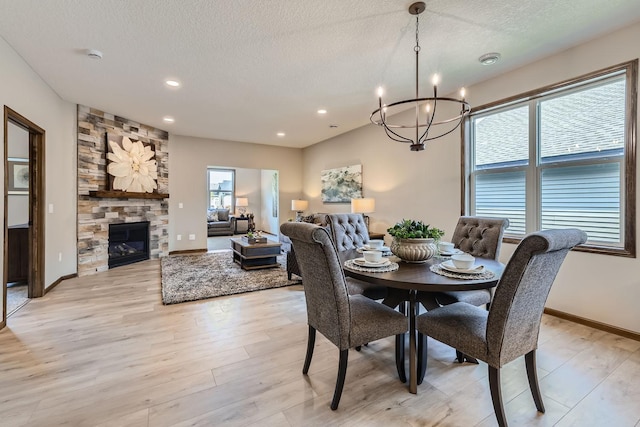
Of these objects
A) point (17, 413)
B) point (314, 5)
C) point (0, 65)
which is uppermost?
point (314, 5)

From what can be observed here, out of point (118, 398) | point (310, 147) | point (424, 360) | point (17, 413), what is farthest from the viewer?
point (310, 147)

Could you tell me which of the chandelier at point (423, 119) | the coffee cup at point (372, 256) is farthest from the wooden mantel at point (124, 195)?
the coffee cup at point (372, 256)

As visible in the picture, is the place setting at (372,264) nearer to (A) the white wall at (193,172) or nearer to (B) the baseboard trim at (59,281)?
(B) the baseboard trim at (59,281)

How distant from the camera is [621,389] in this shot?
5.85 feet

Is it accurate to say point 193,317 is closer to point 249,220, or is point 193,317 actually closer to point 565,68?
point 565,68

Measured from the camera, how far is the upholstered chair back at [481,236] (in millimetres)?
2365

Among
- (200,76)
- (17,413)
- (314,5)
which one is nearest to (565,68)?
(314,5)

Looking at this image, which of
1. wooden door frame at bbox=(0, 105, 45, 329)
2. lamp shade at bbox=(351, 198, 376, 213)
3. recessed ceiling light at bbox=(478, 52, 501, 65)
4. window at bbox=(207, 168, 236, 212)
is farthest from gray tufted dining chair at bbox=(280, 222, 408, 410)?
window at bbox=(207, 168, 236, 212)

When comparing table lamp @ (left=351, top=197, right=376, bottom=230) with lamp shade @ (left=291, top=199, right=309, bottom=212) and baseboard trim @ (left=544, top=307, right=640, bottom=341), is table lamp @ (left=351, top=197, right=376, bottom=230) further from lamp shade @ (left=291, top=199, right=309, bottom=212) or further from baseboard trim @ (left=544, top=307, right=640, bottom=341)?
baseboard trim @ (left=544, top=307, right=640, bottom=341)

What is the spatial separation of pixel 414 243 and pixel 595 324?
83.6 inches

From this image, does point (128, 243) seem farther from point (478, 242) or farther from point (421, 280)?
point (478, 242)

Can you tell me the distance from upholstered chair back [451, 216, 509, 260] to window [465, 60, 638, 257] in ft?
3.42

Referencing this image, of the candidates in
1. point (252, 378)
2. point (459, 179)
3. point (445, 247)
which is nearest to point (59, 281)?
point (252, 378)

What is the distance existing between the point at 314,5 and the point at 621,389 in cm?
324
